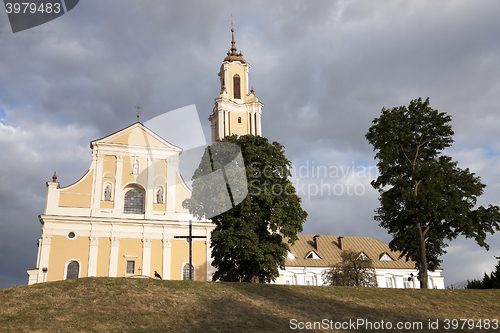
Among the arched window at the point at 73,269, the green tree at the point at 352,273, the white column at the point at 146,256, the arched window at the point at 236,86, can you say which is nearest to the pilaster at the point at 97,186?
the arched window at the point at 73,269

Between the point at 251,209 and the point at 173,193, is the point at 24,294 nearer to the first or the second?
the point at 251,209

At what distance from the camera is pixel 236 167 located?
2605 cm

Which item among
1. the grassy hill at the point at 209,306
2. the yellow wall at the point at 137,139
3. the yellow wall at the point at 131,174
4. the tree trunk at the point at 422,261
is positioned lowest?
the grassy hill at the point at 209,306

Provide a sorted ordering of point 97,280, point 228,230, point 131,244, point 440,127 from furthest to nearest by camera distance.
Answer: point 131,244 → point 440,127 → point 228,230 → point 97,280

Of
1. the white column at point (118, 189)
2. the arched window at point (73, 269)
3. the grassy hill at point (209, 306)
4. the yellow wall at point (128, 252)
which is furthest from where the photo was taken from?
the white column at point (118, 189)

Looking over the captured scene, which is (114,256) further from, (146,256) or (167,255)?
(167,255)

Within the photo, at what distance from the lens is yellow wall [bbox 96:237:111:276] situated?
110ft

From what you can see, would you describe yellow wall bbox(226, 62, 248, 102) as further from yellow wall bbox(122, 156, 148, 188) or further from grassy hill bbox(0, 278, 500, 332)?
grassy hill bbox(0, 278, 500, 332)

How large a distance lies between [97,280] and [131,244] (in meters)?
17.5

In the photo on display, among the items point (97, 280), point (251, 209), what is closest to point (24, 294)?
point (97, 280)

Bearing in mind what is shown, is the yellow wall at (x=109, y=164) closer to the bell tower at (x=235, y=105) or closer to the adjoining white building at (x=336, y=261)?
the bell tower at (x=235, y=105)

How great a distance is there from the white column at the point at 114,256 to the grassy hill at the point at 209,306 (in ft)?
54.5

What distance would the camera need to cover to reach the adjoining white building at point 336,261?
48125 mm

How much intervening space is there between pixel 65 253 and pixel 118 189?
646 centimetres
